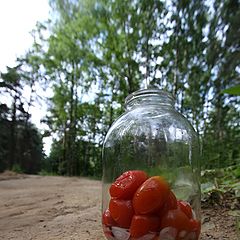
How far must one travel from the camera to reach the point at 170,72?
34.6 ft

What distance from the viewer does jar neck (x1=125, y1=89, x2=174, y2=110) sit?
3.51 feet

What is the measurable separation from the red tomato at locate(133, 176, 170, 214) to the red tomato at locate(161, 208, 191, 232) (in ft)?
0.09

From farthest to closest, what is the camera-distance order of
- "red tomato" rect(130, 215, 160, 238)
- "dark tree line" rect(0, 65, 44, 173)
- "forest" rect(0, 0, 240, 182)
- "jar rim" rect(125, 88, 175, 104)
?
1. "dark tree line" rect(0, 65, 44, 173)
2. "forest" rect(0, 0, 240, 182)
3. "jar rim" rect(125, 88, 175, 104)
4. "red tomato" rect(130, 215, 160, 238)

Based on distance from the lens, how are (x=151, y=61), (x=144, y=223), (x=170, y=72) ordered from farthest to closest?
1. (x=151, y=61)
2. (x=170, y=72)
3. (x=144, y=223)

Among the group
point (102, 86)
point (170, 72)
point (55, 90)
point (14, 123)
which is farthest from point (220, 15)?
point (14, 123)

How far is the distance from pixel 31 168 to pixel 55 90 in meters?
3.58

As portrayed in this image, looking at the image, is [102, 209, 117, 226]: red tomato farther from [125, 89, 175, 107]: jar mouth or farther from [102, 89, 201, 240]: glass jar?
[125, 89, 175, 107]: jar mouth

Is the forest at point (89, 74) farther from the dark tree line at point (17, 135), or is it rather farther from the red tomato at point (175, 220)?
the red tomato at point (175, 220)

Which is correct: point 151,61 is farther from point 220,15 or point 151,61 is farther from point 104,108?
point 220,15

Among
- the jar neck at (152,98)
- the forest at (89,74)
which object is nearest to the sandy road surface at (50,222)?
the jar neck at (152,98)

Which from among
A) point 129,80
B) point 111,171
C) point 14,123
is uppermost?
point 129,80

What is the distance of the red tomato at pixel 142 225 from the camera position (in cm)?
75

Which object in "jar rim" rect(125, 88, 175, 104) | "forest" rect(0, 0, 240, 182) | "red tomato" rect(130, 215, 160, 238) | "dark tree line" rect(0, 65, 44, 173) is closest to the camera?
"red tomato" rect(130, 215, 160, 238)

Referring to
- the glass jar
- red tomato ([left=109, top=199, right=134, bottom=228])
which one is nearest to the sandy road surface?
the glass jar
